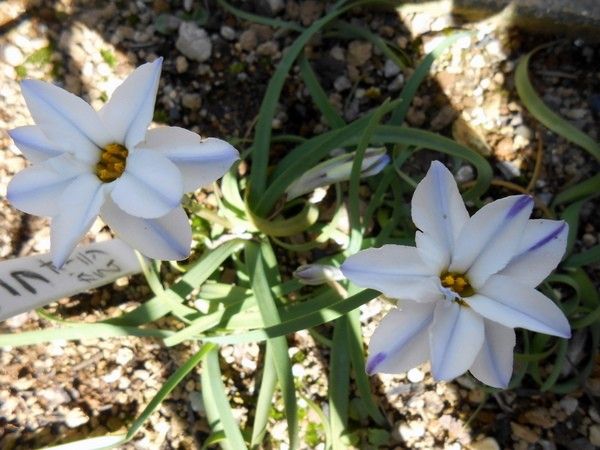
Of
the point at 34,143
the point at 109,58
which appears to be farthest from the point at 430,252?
the point at 109,58

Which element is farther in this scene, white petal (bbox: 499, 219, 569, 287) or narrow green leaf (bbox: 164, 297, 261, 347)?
narrow green leaf (bbox: 164, 297, 261, 347)

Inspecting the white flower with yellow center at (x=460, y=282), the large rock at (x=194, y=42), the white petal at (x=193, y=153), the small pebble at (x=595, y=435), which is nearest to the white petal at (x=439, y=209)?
the white flower with yellow center at (x=460, y=282)

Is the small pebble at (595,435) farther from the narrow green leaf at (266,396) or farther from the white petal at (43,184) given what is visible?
the white petal at (43,184)

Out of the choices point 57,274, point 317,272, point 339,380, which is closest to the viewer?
point 317,272

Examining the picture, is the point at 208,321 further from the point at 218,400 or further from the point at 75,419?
the point at 75,419

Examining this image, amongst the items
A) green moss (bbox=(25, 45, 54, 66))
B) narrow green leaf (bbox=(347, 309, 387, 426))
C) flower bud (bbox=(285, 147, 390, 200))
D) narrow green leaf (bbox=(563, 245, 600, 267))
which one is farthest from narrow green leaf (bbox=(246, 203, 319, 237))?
green moss (bbox=(25, 45, 54, 66))

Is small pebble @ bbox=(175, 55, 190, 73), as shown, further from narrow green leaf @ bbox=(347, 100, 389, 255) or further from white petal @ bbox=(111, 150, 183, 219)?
white petal @ bbox=(111, 150, 183, 219)
